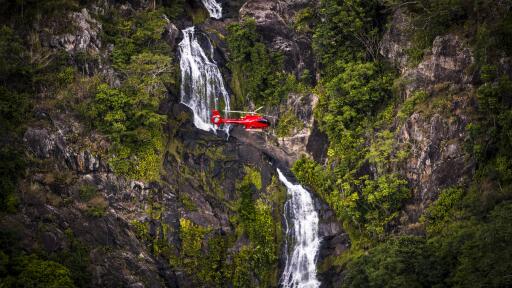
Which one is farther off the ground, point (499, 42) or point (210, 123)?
point (499, 42)

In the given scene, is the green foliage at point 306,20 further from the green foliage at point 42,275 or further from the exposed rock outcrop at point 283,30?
the green foliage at point 42,275

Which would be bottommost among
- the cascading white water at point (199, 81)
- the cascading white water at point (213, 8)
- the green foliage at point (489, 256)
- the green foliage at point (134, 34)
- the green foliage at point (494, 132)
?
the green foliage at point (489, 256)

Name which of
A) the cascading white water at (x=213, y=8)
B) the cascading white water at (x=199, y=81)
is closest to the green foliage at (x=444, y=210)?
the cascading white water at (x=199, y=81)

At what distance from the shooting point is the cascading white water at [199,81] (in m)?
52.8

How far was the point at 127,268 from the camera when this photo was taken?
44.1 meters

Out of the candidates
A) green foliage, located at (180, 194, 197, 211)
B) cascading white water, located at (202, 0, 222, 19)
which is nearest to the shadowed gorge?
green foliage, located at (180, 194, 197, 211)

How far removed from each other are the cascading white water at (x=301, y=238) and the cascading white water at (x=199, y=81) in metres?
7.51

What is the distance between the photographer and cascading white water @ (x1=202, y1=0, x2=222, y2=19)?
192 feet

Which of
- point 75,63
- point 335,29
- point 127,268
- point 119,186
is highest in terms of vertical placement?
point 335,29

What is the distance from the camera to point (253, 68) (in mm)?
54344

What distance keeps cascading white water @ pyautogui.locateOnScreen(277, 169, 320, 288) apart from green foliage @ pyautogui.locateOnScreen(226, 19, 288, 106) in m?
6.84

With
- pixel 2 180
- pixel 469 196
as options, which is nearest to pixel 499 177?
pixel 469 196

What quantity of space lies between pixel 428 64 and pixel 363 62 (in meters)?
5.22

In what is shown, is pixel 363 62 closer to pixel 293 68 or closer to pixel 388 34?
pixel 388 34
